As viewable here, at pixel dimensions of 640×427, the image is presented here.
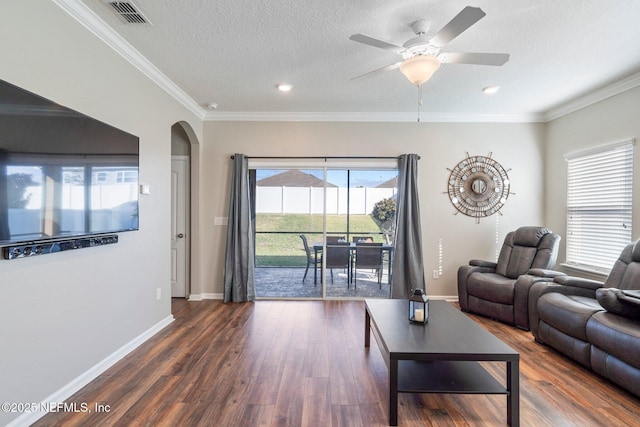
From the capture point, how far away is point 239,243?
14.0 feet

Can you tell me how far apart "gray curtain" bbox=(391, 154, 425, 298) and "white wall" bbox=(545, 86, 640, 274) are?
6.37ft

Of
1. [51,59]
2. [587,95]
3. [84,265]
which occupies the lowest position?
[84,265]

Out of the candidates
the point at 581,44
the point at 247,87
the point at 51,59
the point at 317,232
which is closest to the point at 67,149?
the point at 51,59

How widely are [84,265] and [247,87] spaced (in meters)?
2.45

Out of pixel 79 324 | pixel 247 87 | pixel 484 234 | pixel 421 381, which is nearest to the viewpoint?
pixel 421 381

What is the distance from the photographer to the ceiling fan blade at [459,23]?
65.4 inches

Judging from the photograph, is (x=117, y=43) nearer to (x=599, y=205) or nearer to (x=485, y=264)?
(x=485, y=264)

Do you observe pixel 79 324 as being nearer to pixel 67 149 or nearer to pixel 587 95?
pixel 67 149

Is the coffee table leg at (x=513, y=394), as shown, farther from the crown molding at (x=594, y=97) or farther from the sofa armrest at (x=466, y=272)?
the crown molding at (x=594, y=97)

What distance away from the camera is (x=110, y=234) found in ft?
7.88

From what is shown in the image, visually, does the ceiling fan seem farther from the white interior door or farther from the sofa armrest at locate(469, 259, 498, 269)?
the white interior door

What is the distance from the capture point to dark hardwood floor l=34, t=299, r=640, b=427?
1834mm

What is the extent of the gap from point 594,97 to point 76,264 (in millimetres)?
5539

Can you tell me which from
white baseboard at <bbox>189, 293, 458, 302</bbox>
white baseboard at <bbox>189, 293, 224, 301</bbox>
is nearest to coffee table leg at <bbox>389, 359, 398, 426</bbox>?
white baseboard at <bbox>189, 293, 458, 302</bbox>
